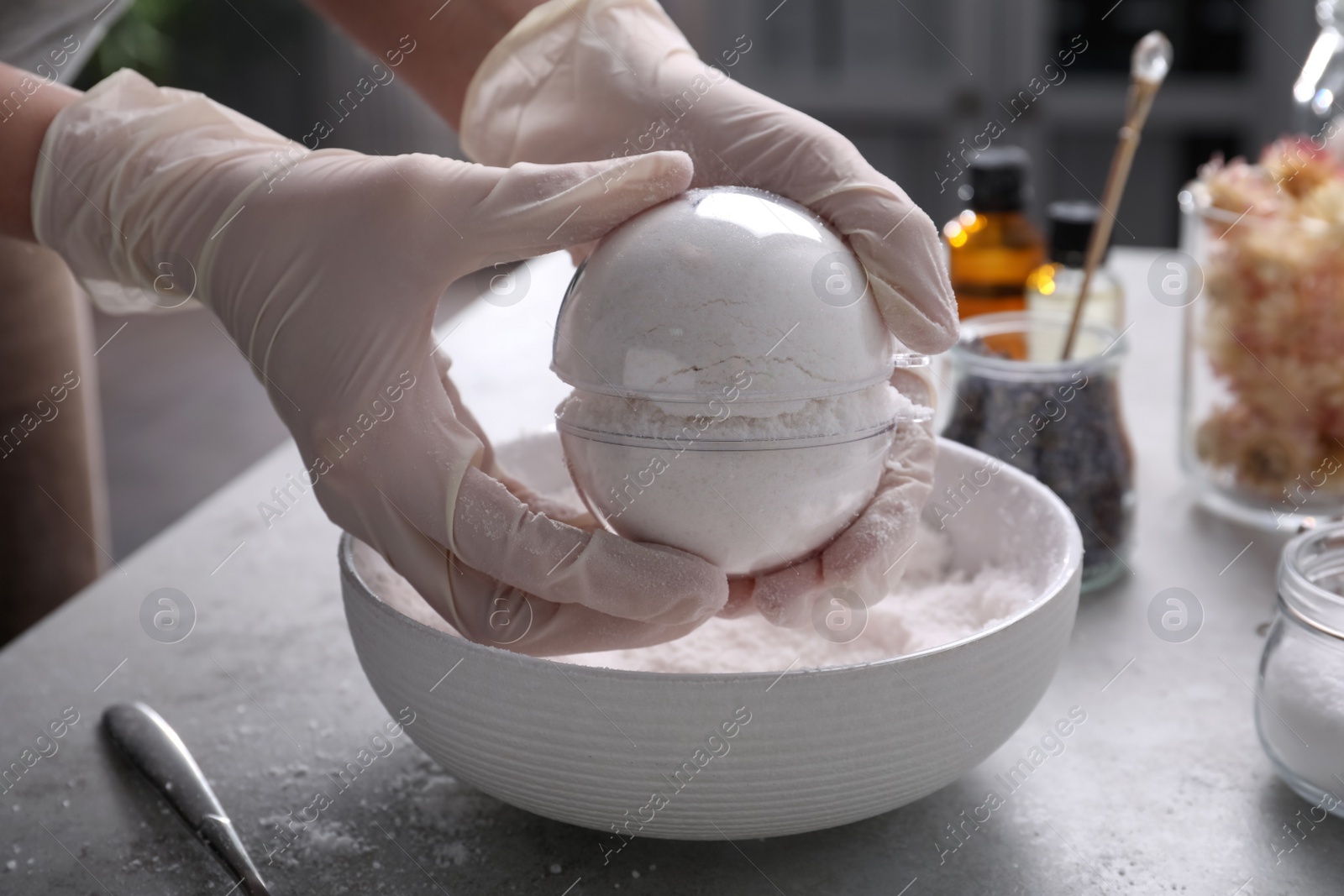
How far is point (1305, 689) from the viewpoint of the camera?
0.71 m

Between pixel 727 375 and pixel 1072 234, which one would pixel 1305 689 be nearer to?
pixel 727 375

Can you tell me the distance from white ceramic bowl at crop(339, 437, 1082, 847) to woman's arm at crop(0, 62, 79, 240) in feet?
1.28

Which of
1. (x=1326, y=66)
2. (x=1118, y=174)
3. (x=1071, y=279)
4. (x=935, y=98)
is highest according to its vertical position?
(x=1118, y=174)

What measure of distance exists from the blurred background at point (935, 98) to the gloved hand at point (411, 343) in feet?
7.58

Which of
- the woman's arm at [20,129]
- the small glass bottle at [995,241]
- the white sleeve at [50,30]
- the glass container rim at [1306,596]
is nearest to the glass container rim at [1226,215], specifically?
the small glass bottle at [995,241]

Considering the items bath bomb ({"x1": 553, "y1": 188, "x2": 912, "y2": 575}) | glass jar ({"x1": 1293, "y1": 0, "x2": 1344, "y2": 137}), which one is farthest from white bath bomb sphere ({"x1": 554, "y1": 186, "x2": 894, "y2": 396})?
glass jar ({"x1": 1293, "y1": 0, "x2": 1344, "y2": 137})

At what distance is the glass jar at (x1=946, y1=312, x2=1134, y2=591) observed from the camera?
1.00 metres

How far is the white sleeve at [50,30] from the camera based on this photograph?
42.4 inches

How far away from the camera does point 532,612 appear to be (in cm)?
70

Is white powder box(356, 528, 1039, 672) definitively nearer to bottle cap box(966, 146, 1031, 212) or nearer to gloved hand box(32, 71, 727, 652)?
gloved hand box(32, 71, 727, 652)

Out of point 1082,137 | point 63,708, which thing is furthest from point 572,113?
point 1082,137

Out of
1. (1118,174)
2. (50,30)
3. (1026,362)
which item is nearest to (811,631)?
(1026,362)

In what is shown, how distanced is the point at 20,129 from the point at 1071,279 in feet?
3.49

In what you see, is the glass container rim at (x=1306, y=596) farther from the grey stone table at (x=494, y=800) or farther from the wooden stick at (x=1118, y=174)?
the wooden stick at (x=1118, y=174)
